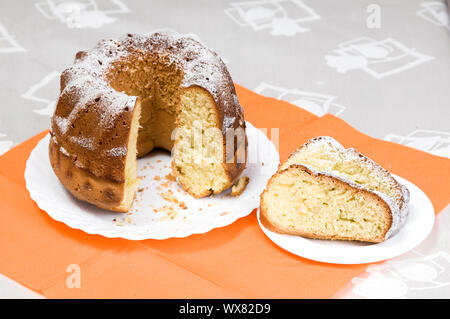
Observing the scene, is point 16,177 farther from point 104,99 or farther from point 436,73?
point 436,73

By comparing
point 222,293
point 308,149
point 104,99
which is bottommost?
point 222,293

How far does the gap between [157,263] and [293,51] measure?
2.32 meters

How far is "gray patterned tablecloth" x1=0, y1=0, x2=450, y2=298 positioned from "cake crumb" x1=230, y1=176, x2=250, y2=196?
1.01 metres

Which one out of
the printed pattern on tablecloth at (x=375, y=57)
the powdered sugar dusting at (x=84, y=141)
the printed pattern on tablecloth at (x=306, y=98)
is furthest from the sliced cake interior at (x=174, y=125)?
the printed pattern on tablecloth at (x=375, y=57)

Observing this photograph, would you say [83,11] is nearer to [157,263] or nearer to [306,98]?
[306,98]

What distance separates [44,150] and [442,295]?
1.95 metres

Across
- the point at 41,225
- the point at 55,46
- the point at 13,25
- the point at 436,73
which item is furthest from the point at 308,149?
the point at 13,25

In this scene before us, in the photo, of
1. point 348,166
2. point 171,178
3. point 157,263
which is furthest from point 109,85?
point 348,166

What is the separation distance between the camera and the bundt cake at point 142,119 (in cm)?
285

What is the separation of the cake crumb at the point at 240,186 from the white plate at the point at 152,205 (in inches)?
0.8

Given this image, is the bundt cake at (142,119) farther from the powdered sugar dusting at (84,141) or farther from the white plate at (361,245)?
the white plate at (361,245)

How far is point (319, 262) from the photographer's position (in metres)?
2.73

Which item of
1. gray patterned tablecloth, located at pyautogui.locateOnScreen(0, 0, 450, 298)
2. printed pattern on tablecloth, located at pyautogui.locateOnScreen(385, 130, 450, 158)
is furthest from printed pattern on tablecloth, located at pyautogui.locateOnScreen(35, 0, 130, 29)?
printed pattern on tablecloth, located at pyautogui.locateOnScreen(385, 130, 450, 158)

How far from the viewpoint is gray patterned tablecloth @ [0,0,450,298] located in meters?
3.93
